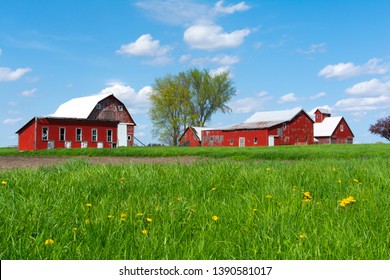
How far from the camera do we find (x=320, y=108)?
81625mm

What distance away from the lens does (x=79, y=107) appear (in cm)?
5369

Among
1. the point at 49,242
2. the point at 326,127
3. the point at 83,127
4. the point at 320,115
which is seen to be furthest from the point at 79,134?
the point at 320,115

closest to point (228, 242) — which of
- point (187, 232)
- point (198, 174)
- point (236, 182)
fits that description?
point (187, 232)

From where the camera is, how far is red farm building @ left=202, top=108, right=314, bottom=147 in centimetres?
5741

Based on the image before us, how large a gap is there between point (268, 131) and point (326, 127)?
2444 centimetres

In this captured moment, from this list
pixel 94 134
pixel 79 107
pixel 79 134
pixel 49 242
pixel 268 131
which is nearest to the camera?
Result: pixel 49 242

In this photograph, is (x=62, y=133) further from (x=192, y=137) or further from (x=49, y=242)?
(x=49, y=242)

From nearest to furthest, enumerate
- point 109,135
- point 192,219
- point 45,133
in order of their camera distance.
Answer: point 192,219 < point 45,133 < point 109,135

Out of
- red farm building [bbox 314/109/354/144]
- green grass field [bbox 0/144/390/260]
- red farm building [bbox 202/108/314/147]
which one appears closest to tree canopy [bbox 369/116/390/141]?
red farm building [bbox 314/109/354/144]

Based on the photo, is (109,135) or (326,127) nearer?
(109,135)

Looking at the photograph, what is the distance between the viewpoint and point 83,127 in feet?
161

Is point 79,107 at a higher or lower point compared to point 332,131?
higher

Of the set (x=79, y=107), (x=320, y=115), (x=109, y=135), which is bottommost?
(x=109, y=135)

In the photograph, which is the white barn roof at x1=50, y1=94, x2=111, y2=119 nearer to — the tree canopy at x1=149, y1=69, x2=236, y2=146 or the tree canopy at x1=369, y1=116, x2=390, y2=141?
the tree canopy at x1=149, y1=69, x2=236, y2=146
